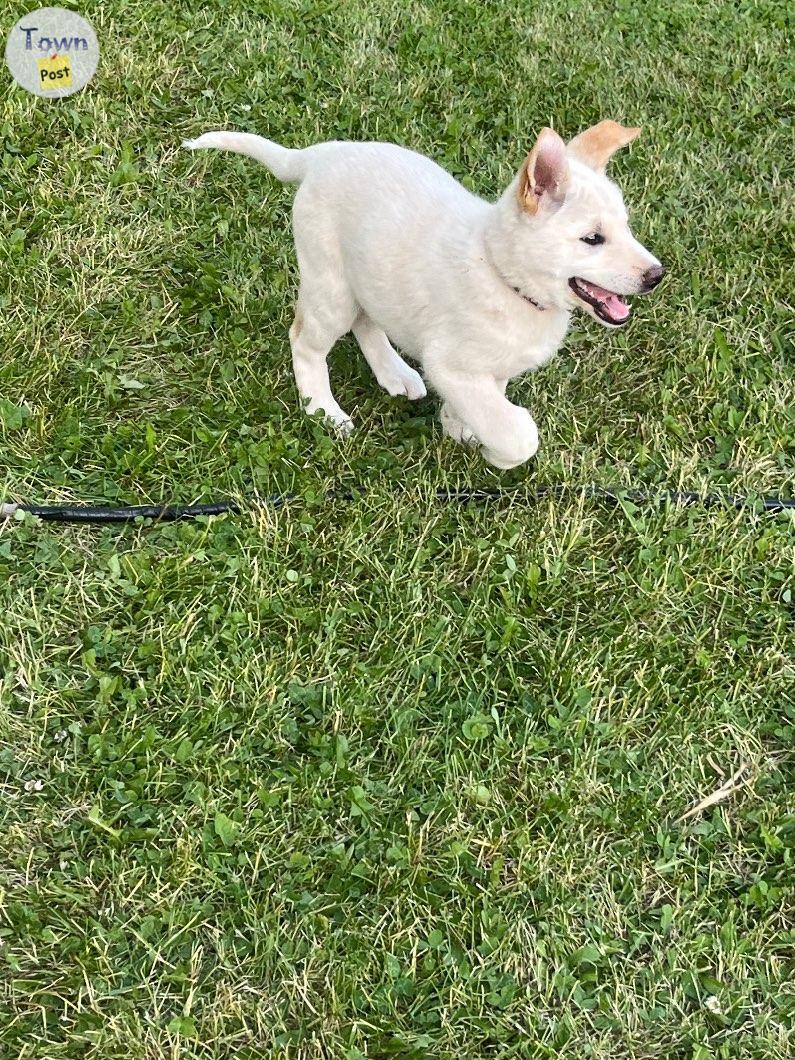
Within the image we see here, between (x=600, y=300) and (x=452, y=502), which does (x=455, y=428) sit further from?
(x=600, y=300)

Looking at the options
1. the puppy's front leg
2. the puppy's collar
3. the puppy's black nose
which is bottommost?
the puppy's front leg

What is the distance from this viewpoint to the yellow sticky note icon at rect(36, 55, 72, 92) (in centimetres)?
433

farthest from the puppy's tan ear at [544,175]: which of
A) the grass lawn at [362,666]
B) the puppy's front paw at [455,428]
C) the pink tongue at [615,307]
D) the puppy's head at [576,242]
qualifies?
the grass lawn at [362,666]

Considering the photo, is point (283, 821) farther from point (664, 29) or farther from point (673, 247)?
point (664, 29)

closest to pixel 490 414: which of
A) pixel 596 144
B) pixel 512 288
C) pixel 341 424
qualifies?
pixel 512 288

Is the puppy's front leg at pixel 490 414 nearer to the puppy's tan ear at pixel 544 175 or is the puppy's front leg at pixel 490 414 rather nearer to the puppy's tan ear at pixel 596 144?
the puppy's tan ear at pixel 544 175

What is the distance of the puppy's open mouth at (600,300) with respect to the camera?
8.21 feet

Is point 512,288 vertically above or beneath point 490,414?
above

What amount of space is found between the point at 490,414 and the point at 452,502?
0.39 m

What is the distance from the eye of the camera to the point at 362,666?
257 cm

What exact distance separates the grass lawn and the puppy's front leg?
0.99ft

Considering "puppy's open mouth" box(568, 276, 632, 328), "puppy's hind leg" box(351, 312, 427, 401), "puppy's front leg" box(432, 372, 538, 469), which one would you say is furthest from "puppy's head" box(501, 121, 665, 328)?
"puppy's hind leg" box(351, 312, 427, 401)

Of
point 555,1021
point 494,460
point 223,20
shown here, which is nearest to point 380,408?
point 494,460

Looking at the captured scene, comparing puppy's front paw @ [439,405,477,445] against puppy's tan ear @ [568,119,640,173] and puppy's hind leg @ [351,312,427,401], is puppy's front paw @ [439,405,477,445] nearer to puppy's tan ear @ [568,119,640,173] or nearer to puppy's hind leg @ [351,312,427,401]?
puppy's hind leg @ [351,312,427,401]
